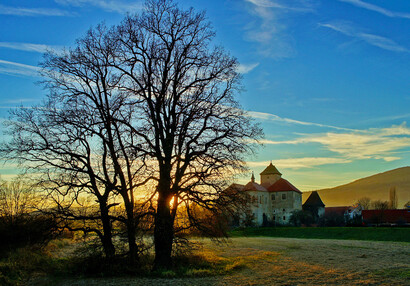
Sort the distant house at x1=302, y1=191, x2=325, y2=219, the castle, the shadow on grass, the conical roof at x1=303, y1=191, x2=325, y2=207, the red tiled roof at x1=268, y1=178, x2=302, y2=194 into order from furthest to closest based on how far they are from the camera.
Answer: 1. the conical roof at x1=303, y1=191, x2=325, y2=207
2. the red tiled roof at x1=268, y1=178, x2=302, y2=194
3. the castle
4. the distant house at x1=302, y1=191, x2=325, y2=219
5. the shadow on grass

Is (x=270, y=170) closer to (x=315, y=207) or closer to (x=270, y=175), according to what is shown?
(x=270, y=175)

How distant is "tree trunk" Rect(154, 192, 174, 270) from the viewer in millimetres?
17219

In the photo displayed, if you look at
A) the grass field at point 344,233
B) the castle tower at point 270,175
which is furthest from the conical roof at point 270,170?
the grass field at point 344,233

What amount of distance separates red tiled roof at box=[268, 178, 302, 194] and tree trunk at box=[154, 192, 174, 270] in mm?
66320

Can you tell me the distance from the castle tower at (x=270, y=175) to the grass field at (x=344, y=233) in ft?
109

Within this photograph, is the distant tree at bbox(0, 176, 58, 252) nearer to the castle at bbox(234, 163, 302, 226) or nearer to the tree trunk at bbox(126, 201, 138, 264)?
the tree trunk at bbox(126, 201, 138, 264)

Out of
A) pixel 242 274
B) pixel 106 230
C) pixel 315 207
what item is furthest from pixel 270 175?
pixel 106 230

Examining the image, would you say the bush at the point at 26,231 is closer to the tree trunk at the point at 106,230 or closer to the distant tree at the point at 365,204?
the tree trunk at the point at 106,230

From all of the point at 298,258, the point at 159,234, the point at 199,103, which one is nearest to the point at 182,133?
the point at 199,103

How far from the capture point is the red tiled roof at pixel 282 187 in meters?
81.5

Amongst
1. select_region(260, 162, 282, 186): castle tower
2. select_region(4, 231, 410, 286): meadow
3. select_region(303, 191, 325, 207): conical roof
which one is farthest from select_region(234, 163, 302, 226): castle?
select_region(4, 231, 410, 286): meadow

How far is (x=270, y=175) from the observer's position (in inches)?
3615

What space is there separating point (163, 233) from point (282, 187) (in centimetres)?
6789

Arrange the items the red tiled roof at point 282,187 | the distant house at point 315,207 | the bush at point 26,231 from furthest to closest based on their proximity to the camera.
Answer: the red tiled roof at point 282,187 → the distant house at point 315,207 → the bush at point 26,231
